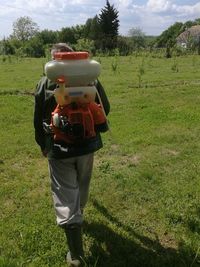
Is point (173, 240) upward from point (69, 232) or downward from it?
downward

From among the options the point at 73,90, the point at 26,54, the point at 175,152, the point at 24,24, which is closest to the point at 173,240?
the point at 73,90

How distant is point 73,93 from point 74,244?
54.8 inches

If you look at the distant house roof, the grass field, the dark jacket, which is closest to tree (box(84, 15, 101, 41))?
the distant house roof

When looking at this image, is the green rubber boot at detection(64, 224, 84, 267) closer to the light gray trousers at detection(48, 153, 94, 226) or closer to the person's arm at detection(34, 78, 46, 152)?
the light gray trousers at detection(48, 153, 94, 226)

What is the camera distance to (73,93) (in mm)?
3568

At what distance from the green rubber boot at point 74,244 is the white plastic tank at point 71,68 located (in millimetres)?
1285

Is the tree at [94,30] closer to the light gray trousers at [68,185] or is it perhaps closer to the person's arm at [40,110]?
the person's arm at [40,110]

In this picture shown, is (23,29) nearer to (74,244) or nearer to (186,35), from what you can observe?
(186,35)

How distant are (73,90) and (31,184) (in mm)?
3078

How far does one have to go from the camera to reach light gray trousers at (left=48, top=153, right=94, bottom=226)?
12.7 ft

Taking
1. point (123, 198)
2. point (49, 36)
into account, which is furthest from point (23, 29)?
point (123, 198)

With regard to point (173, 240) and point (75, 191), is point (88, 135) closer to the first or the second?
point (75, 191)

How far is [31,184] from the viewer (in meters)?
6.33

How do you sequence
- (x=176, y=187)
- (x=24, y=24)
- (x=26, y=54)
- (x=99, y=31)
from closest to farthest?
(x=176, y=187) → (x=26, y=54) → (x=99, y=31) → (x=24, y=24)
